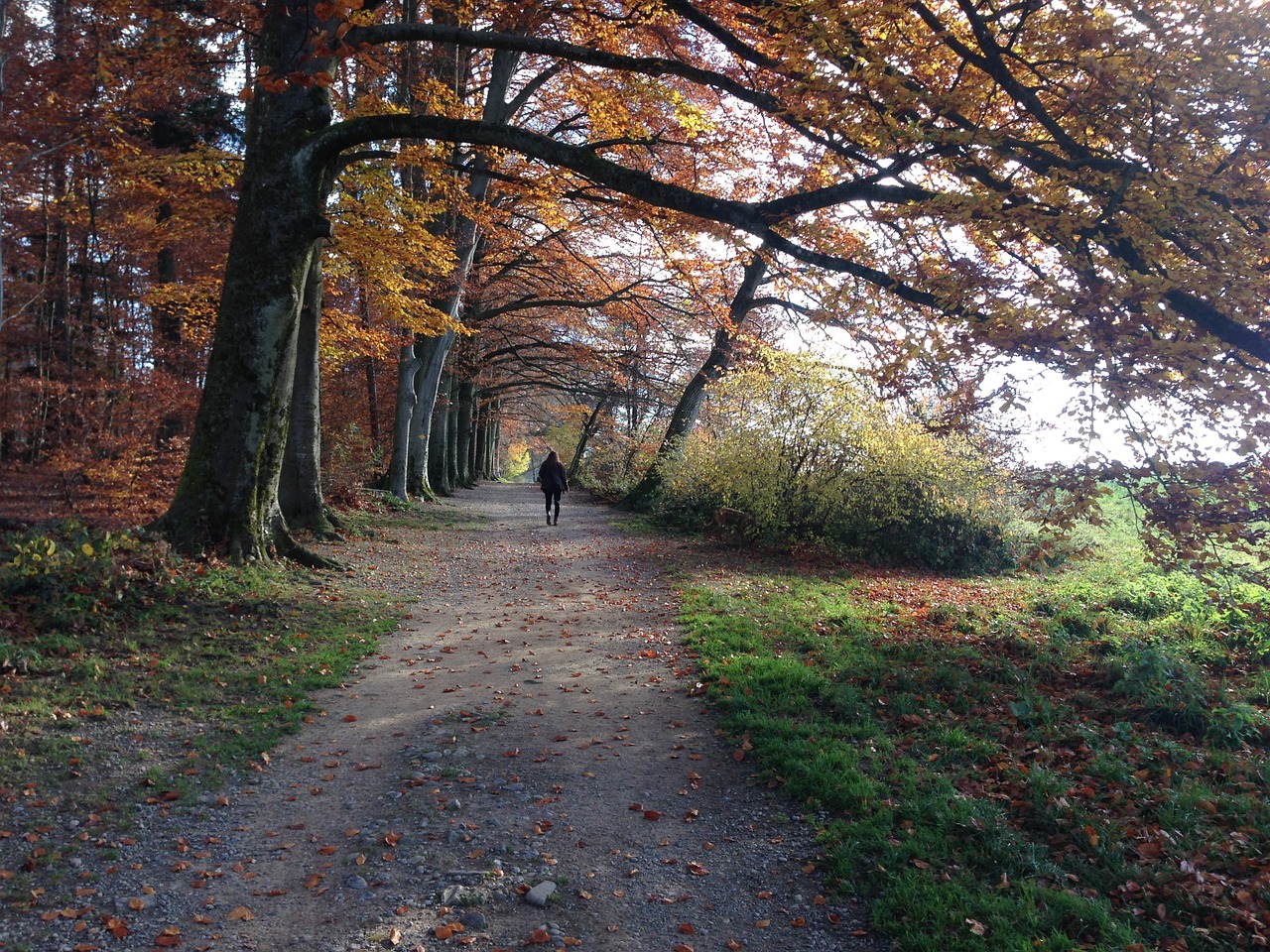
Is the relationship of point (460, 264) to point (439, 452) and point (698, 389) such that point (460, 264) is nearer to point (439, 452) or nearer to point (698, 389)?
point (698, 389)

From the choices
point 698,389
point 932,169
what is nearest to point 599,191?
point 932,169

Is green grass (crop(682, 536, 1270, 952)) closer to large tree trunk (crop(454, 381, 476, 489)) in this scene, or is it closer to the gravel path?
the gravel path

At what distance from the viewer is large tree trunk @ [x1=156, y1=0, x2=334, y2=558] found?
893 cm

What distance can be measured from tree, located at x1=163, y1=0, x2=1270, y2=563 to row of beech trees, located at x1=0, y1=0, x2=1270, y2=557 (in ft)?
0.10

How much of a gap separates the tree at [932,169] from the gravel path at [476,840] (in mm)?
3800

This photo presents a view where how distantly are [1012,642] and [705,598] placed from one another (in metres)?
3.65

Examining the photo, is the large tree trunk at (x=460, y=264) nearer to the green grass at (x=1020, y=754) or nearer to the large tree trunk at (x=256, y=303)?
the large tree trunk at (x=256, y=303)

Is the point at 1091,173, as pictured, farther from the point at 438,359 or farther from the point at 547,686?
the point at 438,359

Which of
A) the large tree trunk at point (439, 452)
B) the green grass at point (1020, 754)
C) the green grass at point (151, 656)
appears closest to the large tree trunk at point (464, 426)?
the large tree trunk at point (439, 452)

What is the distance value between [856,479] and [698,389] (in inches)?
346

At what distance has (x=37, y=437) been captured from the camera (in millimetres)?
15875

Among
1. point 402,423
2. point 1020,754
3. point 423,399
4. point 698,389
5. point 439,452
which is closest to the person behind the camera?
point 1020,754

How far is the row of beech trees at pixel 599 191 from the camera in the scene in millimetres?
5492

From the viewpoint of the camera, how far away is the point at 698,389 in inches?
890
